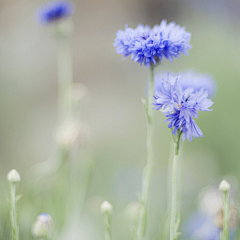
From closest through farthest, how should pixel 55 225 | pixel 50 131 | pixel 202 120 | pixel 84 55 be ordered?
pixel 55 225 → pixel 202 120 → pixel 50 131 → pixel 84 55

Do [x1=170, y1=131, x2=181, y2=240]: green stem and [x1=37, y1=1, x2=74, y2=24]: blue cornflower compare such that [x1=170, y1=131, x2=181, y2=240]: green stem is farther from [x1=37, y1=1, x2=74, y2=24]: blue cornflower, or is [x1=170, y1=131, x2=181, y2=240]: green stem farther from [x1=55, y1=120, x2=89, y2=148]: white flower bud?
[x1=37, y1=1, x2=74, y2=24]: blue cornflower

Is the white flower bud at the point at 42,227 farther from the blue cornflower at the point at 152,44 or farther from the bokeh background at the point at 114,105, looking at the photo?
the blue cornflower at the point at 152,44

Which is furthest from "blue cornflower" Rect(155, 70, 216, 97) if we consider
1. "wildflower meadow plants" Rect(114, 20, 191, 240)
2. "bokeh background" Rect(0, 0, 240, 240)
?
"bokeh background" Rect(0, 0, 240, 240)

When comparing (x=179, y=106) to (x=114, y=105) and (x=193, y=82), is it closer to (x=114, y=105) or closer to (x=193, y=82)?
(x=193, y=82)

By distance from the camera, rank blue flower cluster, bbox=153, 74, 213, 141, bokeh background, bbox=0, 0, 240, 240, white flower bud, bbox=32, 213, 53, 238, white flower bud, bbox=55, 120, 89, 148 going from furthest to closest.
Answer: bokeh background, bbox=0, 0, 240, 240 → white flower bud, bbox=55, 120, 89, 148 → white flower bud, bbox=32, 213, 53, 238 → blue flower cluster, bbox=153, 74, 213, 141

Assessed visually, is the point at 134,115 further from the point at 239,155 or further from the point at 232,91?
the point at 239,155

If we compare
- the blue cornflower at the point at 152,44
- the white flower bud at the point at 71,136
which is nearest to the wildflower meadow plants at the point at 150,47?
the blue cornflower at the point at 152,44

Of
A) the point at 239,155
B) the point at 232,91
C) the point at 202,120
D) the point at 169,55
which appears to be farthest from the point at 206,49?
the point at 169,55
